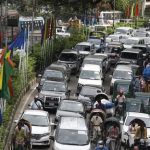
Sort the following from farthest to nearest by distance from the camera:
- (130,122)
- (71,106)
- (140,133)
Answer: (71,106) < (130,122) < (140,133)

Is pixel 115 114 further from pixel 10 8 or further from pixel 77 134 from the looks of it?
pixel 10 8

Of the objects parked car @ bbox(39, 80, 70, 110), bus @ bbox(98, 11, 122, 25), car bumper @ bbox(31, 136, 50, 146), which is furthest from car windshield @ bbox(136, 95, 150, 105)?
bus @ bbox(98, 11, 122, 25)

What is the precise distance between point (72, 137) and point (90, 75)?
14874 mm

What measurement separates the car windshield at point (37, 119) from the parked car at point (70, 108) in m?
2.22

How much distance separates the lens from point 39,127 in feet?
80.8

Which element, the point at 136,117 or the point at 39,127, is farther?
the point at 136,117

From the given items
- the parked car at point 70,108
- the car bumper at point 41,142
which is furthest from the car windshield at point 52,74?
the car bumper at point 41,142

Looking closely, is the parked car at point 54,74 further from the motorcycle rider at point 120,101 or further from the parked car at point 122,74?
the motorcycle rider at point 120,101

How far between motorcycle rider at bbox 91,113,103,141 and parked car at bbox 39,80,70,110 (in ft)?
20.3

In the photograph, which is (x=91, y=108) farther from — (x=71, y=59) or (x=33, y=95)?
(x=71, y=59)

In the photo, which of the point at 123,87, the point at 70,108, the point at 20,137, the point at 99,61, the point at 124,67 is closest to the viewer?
the point at 20,137

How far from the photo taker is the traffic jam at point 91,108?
74.8ft

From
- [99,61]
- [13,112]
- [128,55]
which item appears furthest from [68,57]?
[13,112]

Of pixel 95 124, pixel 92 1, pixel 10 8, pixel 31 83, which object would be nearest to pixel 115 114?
pixel 95 124
